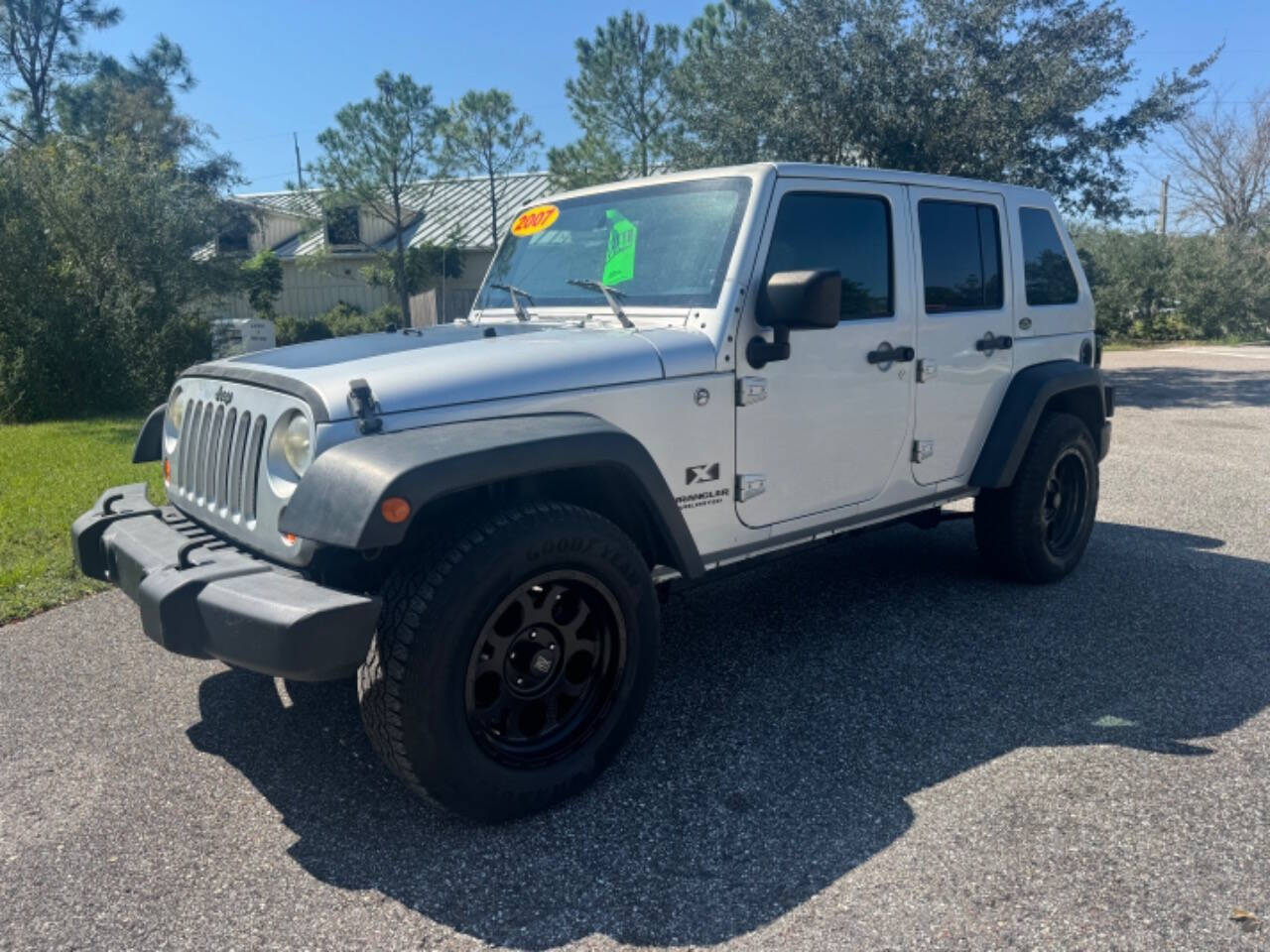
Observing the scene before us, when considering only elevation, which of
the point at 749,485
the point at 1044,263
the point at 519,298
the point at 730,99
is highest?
the point at 730,99

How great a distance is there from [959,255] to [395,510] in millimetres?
3148

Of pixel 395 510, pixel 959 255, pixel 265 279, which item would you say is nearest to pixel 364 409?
pixel 395 510

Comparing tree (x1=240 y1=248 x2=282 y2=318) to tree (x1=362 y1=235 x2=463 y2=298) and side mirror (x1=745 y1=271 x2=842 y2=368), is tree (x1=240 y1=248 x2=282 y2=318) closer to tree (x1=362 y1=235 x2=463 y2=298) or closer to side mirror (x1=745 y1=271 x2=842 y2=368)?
tree (x1=362 y1=235 x2=463 y2=298)

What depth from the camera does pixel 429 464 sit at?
258 cm

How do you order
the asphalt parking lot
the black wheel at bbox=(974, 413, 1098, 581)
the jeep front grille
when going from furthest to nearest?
the black wheel at bbox=(974, 413, 1098, 581)
the jeep front grille
the asphalt parking lot

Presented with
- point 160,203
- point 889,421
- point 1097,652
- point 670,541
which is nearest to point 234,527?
point 670,541

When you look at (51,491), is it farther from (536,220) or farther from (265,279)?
(265,279)

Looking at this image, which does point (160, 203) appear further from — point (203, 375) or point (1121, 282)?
point (1121, 282)

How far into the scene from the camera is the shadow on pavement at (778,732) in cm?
263

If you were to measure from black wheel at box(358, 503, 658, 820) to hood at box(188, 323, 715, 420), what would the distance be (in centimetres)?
42

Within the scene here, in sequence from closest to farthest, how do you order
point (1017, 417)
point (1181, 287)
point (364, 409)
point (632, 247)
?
point (364, 409) → point (632, 247) → point (1017, 417) → point (1181, 287)

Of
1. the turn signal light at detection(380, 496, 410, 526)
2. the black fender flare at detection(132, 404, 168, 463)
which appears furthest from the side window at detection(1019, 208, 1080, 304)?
the black fender flare at detection(132, 404, 168, 463)

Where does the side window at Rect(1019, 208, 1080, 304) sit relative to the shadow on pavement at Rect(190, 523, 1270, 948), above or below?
above

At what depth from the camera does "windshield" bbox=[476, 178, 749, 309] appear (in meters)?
3.64
